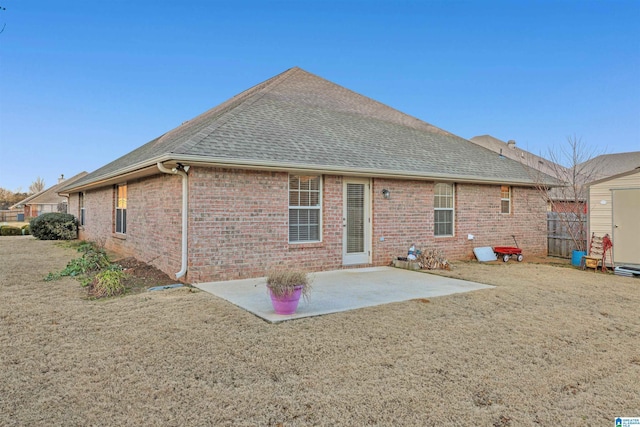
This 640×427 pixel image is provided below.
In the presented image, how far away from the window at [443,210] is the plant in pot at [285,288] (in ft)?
23.4

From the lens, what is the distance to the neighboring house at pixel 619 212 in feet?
31.8

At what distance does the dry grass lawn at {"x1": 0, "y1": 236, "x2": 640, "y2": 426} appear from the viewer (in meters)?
2.79

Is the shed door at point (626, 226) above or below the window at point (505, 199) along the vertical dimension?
below

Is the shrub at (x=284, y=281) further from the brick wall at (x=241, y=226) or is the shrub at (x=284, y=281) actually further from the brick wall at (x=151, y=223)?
the brick wall at (x=151, y=223)

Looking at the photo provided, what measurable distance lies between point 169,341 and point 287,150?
→ 543cm

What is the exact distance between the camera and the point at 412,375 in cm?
344

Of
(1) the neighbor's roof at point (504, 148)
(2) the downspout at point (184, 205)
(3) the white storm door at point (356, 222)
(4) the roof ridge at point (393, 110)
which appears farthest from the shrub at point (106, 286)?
(1) the neighbor's roof at point (504, 148)

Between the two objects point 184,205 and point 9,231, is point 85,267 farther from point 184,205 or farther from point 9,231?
point 9,231

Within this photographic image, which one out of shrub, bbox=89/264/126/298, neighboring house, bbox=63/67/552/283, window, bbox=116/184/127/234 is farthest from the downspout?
window, bbox=116/184/127/234

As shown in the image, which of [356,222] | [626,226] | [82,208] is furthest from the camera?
[82,208]

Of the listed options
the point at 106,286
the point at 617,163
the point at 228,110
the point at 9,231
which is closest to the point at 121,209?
the point at 228,110

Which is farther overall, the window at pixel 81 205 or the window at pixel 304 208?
the window at pixel 81 205

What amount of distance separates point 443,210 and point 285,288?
7757 millimetres

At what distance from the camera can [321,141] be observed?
1004 centimetres
